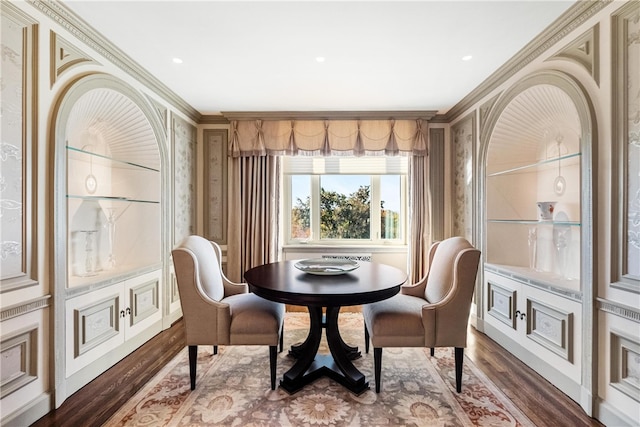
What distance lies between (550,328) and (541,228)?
908mm

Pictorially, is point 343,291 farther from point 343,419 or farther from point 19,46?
point 19,46

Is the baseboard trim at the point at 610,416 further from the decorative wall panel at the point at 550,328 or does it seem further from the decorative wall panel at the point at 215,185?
the decorative wall panel at the point at 215,185

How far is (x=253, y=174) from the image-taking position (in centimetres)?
374

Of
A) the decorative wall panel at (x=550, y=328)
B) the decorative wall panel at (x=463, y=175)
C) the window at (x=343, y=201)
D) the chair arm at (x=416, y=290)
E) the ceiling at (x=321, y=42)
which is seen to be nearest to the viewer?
the ceiling at (x=321, y=42)

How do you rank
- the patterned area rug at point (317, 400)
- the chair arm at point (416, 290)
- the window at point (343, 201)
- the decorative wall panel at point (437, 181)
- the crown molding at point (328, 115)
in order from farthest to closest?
the window at point (343, 201)
the decorative wall panel at point (437, 181)
the crown molding at point (328, 115)
the chair arm at point (416, 290)
the patterned area rug at point (317, 400)

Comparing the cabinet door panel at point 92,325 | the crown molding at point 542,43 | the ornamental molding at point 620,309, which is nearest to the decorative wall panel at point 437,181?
the crown molding at point 542,43

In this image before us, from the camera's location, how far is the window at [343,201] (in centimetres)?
420

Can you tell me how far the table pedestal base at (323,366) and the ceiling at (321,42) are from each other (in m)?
1.87

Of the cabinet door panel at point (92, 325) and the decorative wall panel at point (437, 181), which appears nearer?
the cabinet door panel at point (92, 325)

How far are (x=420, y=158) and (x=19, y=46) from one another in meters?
3.57

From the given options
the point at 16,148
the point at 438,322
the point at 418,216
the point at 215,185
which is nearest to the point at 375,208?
the point at 418,216

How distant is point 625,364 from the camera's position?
1.54m

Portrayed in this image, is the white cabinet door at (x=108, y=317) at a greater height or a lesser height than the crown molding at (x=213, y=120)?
lesser

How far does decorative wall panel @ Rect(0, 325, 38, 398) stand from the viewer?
4.94ft
